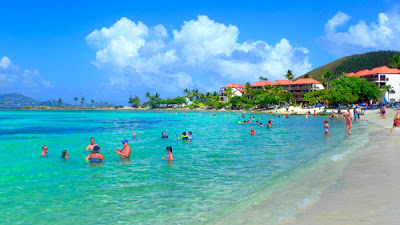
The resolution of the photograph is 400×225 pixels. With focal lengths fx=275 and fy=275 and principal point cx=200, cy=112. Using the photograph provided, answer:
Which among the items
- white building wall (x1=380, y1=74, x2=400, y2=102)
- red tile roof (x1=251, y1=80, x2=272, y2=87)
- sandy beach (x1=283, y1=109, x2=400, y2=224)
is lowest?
sandy beach (x1=283, y1=109, x2=400, y2=224)

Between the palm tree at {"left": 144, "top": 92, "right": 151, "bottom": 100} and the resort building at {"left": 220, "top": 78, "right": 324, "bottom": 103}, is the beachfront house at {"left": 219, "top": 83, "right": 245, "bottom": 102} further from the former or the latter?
the palm tree at {"left": 144, "top": 92, "right": 151, "bottom": 100}

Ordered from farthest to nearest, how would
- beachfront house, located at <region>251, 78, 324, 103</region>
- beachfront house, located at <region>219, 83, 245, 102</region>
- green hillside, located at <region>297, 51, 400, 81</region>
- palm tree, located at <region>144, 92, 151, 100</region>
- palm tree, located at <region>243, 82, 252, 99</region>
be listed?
palm tree, located at <region>144, 92, 151, 100</region>, green hillside, located at <region>297, 51, 400, 81</region>, beachfront house, located at <region>219, 83, 245, 102</region>, palm tree, located at <region>243, 82, 252, 99</region>, beachfront house, located at <region>251, 78, 324, 103</region>

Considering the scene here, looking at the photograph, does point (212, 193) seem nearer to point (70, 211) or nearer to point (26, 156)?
point (70, 211)

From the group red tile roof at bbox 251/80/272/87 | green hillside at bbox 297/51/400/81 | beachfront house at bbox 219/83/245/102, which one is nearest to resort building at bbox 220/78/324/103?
red tile roof at bbox 251/80/272/87

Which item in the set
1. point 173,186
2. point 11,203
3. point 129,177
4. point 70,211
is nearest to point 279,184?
point 173,186

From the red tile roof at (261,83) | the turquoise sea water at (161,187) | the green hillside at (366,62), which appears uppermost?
the green hillside at (366,62)

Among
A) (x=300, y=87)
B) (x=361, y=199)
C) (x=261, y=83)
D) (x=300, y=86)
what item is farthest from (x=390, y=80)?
(x=361, y=199)

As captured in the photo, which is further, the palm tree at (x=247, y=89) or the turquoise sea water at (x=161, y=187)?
the palm tree at (x=247, y=89)

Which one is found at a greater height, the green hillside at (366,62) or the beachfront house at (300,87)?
the green hillside at (366,62)

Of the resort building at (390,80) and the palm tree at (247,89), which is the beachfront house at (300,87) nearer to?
the palm tree at (247,89)

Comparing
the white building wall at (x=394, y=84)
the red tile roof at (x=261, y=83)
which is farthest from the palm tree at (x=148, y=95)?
the white building wall at (x=394, y=84)

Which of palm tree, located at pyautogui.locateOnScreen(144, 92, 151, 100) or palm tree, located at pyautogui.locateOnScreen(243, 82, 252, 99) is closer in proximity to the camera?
palm tree, located at pyautogui.locateOnScreen(243, 82, 252, 99)

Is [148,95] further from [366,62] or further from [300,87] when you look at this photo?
Result: [366,62]

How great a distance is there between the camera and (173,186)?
34.9 feet
